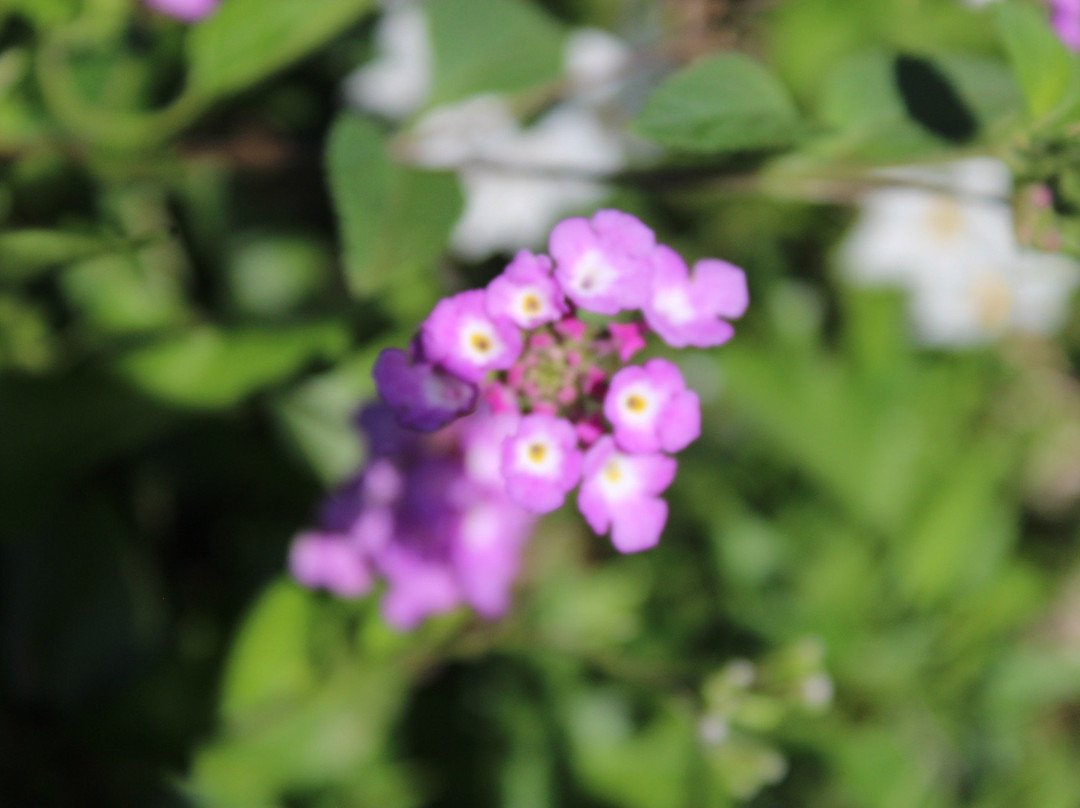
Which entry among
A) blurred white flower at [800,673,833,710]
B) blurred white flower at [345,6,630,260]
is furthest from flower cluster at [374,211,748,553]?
blurred white flower at [345,6,630,260]

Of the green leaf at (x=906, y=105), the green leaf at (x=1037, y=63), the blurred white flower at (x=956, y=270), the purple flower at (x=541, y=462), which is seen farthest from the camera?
the blurred white flower at (x=956, y=270)

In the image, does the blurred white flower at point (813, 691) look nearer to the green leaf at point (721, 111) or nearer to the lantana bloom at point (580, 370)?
the lantana bloom at point (580, 370)

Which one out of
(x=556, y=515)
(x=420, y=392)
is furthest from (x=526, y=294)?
(x=556, y=515)

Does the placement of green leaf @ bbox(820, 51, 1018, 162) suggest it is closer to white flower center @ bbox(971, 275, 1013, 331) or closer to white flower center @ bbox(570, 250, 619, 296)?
white flower center @ bbox(570, 250, 619, 296)

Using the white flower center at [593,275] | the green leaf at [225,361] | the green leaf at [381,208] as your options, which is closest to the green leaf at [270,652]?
the green leaf at [225,361]

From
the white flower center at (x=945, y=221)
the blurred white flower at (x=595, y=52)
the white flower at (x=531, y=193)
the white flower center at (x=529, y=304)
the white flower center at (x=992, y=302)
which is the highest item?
the white flower center at (x=529, y=304)
